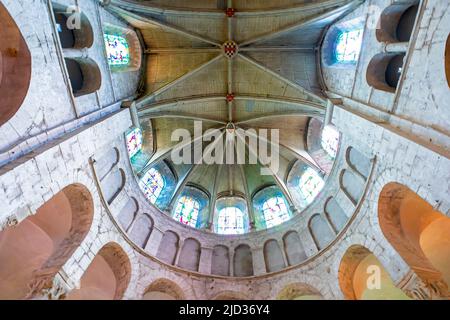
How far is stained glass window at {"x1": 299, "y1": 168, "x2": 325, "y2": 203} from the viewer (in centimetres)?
1491

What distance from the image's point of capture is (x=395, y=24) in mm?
10008

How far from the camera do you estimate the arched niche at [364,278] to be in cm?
1059

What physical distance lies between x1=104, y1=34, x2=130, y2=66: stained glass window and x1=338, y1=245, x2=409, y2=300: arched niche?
40.4ft

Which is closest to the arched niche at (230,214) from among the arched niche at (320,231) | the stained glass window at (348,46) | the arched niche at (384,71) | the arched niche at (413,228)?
the arched niche at (320,231)

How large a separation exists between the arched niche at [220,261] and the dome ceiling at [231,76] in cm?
295

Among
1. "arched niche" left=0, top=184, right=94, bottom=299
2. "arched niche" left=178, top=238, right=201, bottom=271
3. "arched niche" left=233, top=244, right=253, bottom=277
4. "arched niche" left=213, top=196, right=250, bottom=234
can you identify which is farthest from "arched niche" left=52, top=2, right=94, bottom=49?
"arched niche" left=233, top=244, right=253, bottom=277

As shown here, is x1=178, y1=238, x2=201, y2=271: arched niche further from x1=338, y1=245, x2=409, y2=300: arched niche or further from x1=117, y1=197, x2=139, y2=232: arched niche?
x1=338, y1=245, x2=409, y2=300: arched niche

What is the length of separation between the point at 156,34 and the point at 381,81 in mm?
10639

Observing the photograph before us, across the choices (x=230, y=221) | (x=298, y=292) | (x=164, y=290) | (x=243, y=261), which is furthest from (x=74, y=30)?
(x=298, y=292)

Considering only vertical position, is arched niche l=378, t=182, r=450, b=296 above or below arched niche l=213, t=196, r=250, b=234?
below

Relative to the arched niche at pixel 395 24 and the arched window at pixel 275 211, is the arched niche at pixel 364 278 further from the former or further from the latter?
the arched niche at pixel 395 24

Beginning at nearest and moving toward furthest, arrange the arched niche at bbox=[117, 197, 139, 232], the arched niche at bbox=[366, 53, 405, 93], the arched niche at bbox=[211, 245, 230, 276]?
the arched niche at bbox=[366, 53, 405, 93], the arched niche at bbox=[117, 197, 139, 232], the arched niche at bbox=[211, 245, 230, 276]

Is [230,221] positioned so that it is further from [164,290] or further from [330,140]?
[330,140]

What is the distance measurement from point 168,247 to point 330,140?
9.65 m
